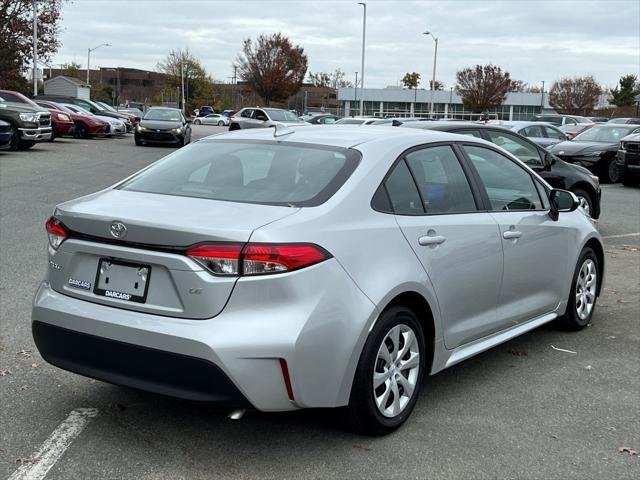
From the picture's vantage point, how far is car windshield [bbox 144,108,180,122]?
1161 inches

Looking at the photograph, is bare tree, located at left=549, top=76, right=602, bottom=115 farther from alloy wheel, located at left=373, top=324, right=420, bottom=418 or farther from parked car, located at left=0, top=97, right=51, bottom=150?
alloy wheel, located at left=373, top=324, right=420, bottom=418

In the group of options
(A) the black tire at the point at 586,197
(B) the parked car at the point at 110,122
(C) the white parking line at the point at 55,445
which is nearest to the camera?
(C) the white parking line at the point at 55,445

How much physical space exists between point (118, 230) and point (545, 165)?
8.55 meters

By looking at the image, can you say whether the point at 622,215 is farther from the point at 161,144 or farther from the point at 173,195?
the point at 161,144

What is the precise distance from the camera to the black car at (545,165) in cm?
1018

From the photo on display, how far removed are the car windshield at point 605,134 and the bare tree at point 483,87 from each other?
65180 mm

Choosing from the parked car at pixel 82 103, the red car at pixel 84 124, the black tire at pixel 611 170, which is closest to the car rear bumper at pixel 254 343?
the black tire at pixel 611 170

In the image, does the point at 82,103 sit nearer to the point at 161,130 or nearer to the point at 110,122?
the point at 110,122

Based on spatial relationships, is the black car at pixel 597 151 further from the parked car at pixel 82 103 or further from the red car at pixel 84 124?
the parked car at pixel 82 103

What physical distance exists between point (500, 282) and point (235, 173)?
5.98ft

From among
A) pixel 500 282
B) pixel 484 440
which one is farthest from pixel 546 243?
pixel 484 440

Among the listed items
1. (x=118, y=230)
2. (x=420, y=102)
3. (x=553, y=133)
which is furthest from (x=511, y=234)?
(x=420, y=102)

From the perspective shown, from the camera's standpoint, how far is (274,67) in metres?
74.4

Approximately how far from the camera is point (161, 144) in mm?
29672
